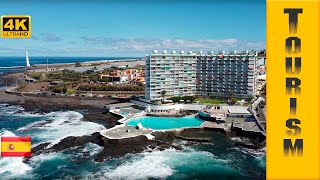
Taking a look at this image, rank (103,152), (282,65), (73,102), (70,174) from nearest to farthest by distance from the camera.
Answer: (282,65)
(70,174)
(103,152)
(73,102)

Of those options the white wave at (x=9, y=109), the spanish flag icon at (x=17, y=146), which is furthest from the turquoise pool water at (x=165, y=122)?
the spanish flag icon at (x=17, y=146)

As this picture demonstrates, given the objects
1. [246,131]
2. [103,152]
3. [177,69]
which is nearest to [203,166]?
[103,152]

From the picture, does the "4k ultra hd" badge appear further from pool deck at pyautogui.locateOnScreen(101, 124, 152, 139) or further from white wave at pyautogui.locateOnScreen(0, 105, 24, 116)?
white wave at pyautogui.locateOnScreen(0, 105, 24, 116)

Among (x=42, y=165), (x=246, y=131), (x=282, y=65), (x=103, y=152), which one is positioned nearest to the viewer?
(x=282, y=65)

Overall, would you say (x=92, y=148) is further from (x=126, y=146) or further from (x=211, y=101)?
(x=211, y=101)

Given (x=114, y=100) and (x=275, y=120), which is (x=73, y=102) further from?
(x=275, y=120)

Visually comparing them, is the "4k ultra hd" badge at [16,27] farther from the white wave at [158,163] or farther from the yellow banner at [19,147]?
the white wave at [158,163]
